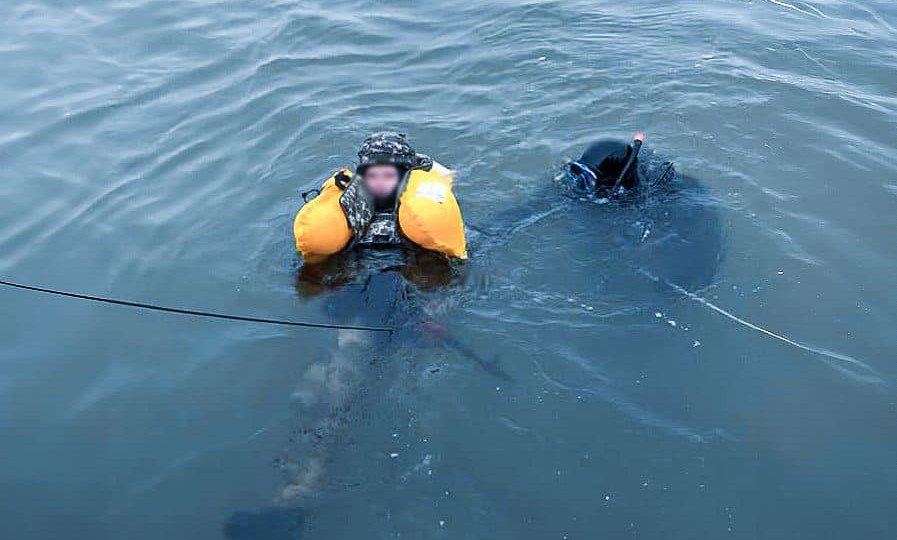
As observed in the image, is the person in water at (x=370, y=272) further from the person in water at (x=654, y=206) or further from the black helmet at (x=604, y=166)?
the person in water at (x=654, y=206)

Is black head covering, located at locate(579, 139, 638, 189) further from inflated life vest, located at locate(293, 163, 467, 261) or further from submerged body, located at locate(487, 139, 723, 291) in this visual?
inflated life vest, located at locate(293, 163, 467, 261)

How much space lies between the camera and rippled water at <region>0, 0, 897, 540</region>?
16.1 ft

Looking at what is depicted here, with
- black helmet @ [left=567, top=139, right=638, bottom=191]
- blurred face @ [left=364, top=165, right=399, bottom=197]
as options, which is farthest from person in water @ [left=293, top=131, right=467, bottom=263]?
black helmet @ [left=567, top=139, right=638, bottom=191]

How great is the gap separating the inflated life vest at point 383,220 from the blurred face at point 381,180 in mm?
104

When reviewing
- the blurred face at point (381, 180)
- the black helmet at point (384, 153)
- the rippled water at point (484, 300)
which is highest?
the black helmet at point (384, 153)

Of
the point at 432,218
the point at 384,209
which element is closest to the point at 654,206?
the point at 432,218

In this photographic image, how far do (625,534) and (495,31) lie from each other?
8449 millimetres

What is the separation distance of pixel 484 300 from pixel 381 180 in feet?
4.66

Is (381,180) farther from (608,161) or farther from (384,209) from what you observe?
(608,161)

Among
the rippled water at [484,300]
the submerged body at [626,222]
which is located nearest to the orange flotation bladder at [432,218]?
the rippled water at [484,300]

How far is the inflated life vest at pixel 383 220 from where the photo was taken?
6484mm

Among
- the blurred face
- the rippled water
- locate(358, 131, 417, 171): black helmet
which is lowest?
the rippled water

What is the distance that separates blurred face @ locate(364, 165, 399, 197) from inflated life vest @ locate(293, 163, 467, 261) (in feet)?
0.34

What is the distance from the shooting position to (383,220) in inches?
275
